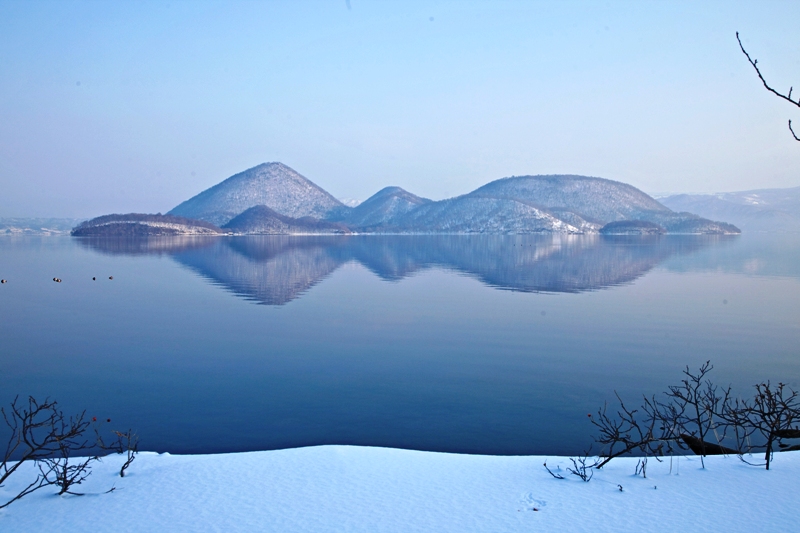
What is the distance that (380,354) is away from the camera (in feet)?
43.1

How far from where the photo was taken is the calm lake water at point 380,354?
869cm

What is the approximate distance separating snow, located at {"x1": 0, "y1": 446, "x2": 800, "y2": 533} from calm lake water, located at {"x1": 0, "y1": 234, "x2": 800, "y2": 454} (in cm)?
145

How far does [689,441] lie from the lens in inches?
285

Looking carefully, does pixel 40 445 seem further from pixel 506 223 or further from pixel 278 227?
pixel 278 227

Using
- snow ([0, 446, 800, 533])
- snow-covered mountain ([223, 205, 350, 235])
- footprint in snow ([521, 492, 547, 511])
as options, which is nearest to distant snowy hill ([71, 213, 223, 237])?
snow-covered mountain ([223, 205, 350, 235])

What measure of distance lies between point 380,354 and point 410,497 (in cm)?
770

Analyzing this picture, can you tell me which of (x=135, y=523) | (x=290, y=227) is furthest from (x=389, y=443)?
(x=290, y=227)

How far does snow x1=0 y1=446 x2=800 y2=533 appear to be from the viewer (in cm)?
479

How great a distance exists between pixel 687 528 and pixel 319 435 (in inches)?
196

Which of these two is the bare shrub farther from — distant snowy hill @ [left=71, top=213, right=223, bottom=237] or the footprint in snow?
distant snowy hill @ [left=71, top=213, right=223, bottom=237]

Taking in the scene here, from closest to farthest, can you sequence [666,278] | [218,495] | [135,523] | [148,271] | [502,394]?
[135,523] → [218,495] → [502,394] → [666,278] → [148,271]

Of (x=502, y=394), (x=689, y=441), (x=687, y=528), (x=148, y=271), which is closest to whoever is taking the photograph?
(x=687, y=528)

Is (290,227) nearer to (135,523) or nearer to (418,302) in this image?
(418,302)

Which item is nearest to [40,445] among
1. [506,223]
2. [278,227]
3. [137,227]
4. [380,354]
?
[380,354]
